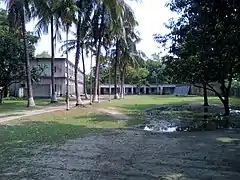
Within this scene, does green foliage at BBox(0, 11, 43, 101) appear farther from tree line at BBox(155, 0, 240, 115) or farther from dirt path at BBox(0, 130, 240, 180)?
dirt path at BBox(0, 130, 240, 180)

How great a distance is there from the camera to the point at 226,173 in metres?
8.08

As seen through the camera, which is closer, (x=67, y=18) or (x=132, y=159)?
(x=132, y=159)

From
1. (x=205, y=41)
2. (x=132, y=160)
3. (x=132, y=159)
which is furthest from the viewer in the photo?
(x=205, y=41)

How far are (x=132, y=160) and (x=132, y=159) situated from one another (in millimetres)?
141

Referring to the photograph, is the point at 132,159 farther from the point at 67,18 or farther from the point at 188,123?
the point at 67,18

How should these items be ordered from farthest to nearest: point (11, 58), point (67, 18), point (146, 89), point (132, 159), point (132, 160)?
1. point (146, 89)
2. point (11, 58)
3. point (67, 18)
4. point (132, 159)
5. point (132, 160)

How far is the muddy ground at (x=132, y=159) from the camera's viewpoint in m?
7.78

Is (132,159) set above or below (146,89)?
below

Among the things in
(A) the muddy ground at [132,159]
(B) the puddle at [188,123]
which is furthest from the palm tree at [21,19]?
(A) the muddy ground at [132,159]

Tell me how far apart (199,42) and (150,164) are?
11.2 m

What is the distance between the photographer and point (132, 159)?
9625mm

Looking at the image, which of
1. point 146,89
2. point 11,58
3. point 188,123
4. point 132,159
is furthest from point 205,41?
point 146,89

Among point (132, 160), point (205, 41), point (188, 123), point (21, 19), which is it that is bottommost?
point (188, 123)

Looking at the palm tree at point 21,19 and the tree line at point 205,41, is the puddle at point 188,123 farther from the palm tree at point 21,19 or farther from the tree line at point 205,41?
the palm tree at point 21,19
